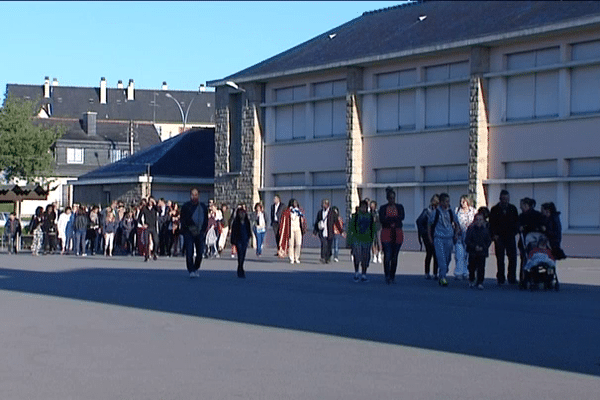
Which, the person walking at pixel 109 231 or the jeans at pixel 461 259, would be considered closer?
the jeans at pixel 461 259

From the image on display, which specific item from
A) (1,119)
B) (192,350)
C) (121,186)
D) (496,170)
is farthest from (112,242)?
(1,119)

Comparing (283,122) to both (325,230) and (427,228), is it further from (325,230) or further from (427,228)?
(427,228)

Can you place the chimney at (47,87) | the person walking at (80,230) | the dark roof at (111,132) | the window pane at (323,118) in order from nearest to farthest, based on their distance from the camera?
the person walking at (80,230)
the window pane at (323,118)
the dark roof at (111,132)
the chimney at (47,87)

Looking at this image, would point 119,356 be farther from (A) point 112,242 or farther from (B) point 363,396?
(A) point 112,242

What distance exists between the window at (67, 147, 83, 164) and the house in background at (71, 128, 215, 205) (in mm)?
37857

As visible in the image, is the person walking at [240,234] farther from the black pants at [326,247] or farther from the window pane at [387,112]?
the window pane at [387,112]

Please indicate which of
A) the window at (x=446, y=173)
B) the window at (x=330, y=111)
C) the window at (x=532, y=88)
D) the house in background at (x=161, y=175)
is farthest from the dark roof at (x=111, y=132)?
the window at (x=532, y=88)

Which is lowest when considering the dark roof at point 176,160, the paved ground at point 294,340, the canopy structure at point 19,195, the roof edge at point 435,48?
the paved ground at point 294,340

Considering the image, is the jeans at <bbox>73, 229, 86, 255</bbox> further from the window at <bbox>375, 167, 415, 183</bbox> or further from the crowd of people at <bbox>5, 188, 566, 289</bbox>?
the window at <bbox>375, 167, 415, 183</bbox>

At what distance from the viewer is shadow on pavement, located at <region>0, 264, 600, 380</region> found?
13695 mm

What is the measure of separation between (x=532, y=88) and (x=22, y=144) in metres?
44.9

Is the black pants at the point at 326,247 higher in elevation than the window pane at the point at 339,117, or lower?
lower

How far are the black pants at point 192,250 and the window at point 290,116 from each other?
23147 mm

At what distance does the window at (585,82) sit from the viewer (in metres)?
36.8
